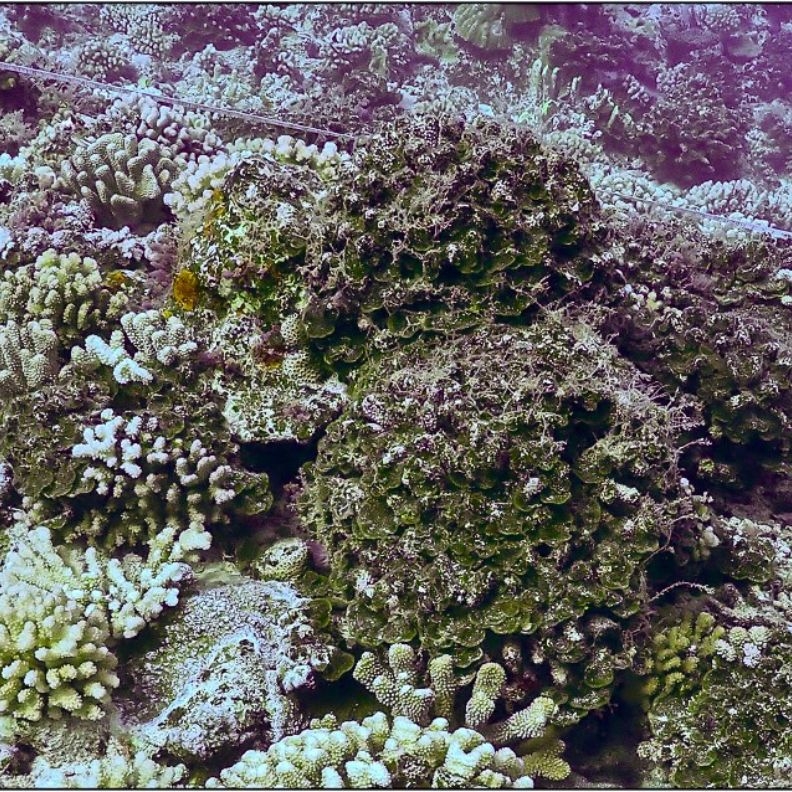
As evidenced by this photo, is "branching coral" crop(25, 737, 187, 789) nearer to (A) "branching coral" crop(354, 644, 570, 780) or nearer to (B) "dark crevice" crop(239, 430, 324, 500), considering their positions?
(A) "branching coral" crop(354, 644, 570, 780)

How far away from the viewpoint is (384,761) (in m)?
2.60

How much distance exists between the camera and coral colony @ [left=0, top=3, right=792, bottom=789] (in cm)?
282

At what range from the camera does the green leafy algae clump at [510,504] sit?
2.81m

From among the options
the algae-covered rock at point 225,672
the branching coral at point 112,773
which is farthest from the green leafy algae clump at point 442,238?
the branching coral at point 112,773

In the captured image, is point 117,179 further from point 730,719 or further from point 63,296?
point 730,719

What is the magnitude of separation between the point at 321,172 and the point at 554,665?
364cm

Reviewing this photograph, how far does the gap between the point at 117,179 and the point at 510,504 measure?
3806 millimetres

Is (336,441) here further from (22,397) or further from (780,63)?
(780,63)

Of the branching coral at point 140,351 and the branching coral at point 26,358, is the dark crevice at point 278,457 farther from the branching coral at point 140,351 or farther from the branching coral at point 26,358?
the branching coral at point 26,358

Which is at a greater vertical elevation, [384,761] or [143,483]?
[143,483]

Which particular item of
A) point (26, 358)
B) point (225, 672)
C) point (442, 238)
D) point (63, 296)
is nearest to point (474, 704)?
point (225, 672)

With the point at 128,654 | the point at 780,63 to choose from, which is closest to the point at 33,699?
the point at 128,654

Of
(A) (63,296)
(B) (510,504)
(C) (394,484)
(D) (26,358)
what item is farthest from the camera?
(A) (63,296)

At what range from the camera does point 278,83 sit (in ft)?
29.0
